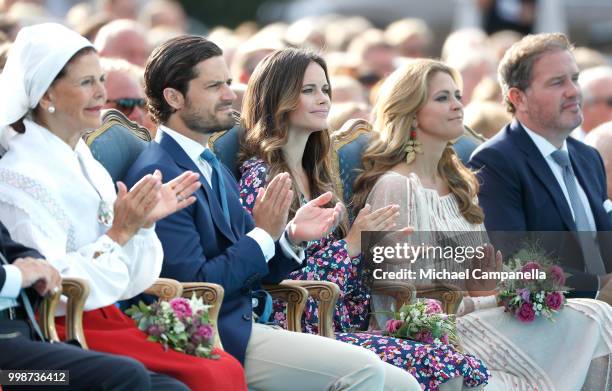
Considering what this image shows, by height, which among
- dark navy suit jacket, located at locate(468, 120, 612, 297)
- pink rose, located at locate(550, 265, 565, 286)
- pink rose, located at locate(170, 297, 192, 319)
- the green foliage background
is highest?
dark navy suit jacket, located at locate(468, 120, 612, 297)

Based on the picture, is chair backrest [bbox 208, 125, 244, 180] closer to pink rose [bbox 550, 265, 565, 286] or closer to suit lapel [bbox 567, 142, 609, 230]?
pink rose [bbox 550, 265, 565, 286]

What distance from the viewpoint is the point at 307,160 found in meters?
7.42

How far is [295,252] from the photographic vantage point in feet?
21.9

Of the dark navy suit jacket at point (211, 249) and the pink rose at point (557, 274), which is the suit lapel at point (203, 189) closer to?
the dark navy suit jacket at point (211, 249)

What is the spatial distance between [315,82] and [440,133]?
2.66 ft

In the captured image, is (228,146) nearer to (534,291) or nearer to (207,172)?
(207,172)

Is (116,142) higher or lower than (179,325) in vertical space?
higher

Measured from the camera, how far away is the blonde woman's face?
767 cm

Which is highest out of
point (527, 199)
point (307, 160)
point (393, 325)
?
point (307, 160)

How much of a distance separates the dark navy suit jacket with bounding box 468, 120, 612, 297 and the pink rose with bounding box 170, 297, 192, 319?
2601 mm

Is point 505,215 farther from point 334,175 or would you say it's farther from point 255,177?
point 255,177

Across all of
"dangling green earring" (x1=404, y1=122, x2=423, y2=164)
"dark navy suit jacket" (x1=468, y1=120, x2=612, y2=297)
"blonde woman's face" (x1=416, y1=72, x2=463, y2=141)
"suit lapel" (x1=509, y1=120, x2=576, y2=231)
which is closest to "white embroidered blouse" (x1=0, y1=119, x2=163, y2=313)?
"dangling green earring" (x1=404, y1=122, x2=423, y2=164)

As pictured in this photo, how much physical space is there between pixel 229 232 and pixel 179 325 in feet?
2.74

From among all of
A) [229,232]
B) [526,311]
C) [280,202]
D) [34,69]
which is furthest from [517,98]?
[34,69]
